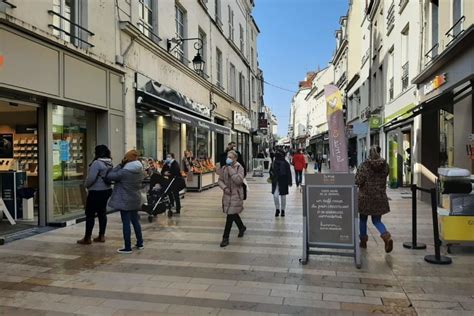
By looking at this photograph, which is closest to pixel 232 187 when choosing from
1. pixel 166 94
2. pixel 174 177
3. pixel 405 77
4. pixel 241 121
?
pixel 174 177

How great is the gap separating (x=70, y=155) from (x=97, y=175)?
308 centimetres

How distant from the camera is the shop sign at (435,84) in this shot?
11734 millimetres

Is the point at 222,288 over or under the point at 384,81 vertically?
under

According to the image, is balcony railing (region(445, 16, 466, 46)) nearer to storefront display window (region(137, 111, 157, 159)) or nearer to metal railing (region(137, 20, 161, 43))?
metal railing (region(137, 20, 161, 43))

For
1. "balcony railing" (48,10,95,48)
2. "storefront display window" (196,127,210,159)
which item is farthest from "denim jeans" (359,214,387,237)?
"storefront display window" (196,127,210,159)

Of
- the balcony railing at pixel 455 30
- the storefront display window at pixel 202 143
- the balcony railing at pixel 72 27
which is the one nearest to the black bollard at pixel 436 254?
the balcony railing at pixel 455 30

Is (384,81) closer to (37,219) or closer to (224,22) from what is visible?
(224,22)

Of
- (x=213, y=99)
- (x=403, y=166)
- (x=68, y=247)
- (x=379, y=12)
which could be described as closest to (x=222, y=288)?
(x=68, y=247)

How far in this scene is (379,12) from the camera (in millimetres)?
23250

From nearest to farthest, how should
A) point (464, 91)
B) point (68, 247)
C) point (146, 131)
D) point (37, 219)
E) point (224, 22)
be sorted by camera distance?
point (68, 247)
point (37, 219)
point (464, 91)
point (146, 131)
point (224, 22)

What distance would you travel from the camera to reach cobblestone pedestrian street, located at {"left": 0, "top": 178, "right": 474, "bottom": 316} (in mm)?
4574

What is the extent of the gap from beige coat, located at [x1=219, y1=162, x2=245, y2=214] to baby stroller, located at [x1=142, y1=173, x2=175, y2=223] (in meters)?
2.74

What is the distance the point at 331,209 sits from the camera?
20.8 feet

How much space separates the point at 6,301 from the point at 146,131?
32.0 feet
